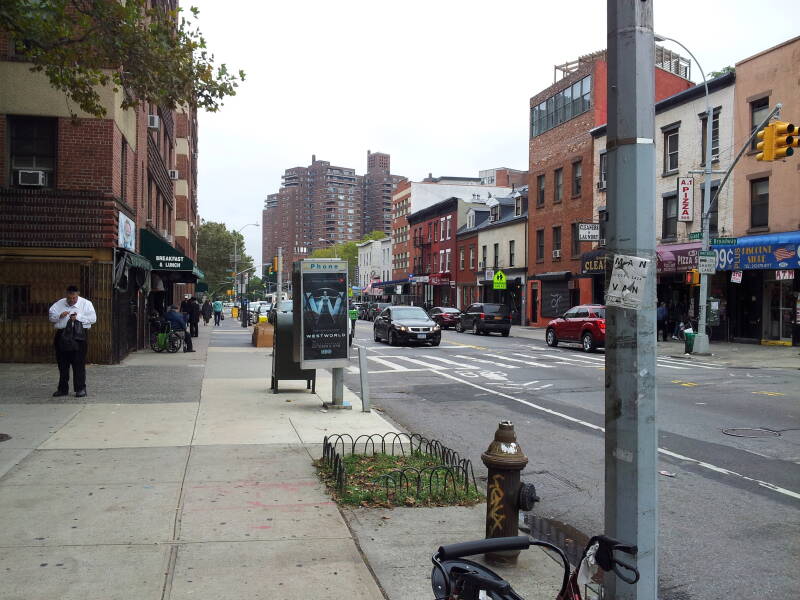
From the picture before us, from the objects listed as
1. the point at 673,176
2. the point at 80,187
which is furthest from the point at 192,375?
the point at 673,176

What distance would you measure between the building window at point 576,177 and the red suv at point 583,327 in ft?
49.7

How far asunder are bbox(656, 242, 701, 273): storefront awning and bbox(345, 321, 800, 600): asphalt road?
9.88 meters

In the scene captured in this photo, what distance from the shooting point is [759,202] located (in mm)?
26578

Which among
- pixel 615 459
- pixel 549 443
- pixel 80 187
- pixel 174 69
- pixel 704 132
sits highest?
pixel 704 132

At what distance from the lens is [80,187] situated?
16.6 metres

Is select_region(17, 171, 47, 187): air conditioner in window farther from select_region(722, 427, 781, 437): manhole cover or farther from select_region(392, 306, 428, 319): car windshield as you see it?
select_region(722, 427, 781, 437): manhole cover

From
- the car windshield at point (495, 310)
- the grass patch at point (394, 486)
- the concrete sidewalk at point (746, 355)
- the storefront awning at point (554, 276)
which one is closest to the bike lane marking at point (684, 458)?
the grass patch at point (394, 486)

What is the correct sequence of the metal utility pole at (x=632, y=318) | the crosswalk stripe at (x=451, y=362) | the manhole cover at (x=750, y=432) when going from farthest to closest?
the crosswalk stripe at (x=451, y=362) < the manhole cover at (x=750, y=432) < the metal utility pole at (x=632, y=318)

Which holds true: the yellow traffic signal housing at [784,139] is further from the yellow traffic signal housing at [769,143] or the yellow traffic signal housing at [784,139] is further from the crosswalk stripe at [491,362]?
the crosswalk stripe at [491,362]

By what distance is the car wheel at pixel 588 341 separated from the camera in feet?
82.0

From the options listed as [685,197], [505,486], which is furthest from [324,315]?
[685,197]

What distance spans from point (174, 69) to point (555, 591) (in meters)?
9.92

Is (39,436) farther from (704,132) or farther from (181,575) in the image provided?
(704,132)

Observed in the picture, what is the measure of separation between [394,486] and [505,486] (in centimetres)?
187
